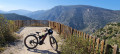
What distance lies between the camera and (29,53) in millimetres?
5957

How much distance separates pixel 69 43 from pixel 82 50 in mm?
868

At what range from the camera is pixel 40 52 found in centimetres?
611

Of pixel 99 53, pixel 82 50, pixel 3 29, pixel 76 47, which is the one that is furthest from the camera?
pixel 3 29

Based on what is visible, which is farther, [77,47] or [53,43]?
[53,43]

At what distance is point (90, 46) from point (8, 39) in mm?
5908

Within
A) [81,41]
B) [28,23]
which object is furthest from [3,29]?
[28,23]

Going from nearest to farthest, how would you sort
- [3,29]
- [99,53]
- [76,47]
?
1. [99,53]
2. [76,47]
3. [3,29]

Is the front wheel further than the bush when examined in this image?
Yes

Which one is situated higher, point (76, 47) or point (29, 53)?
point (76, 47)

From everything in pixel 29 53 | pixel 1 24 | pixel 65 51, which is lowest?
pixel 29 53

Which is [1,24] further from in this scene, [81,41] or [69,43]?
[81,41]

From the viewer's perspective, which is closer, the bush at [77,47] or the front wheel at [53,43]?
the bush at [77,47]

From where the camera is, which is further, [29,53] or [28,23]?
[28,23]

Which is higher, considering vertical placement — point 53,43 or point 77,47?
point 77,47
